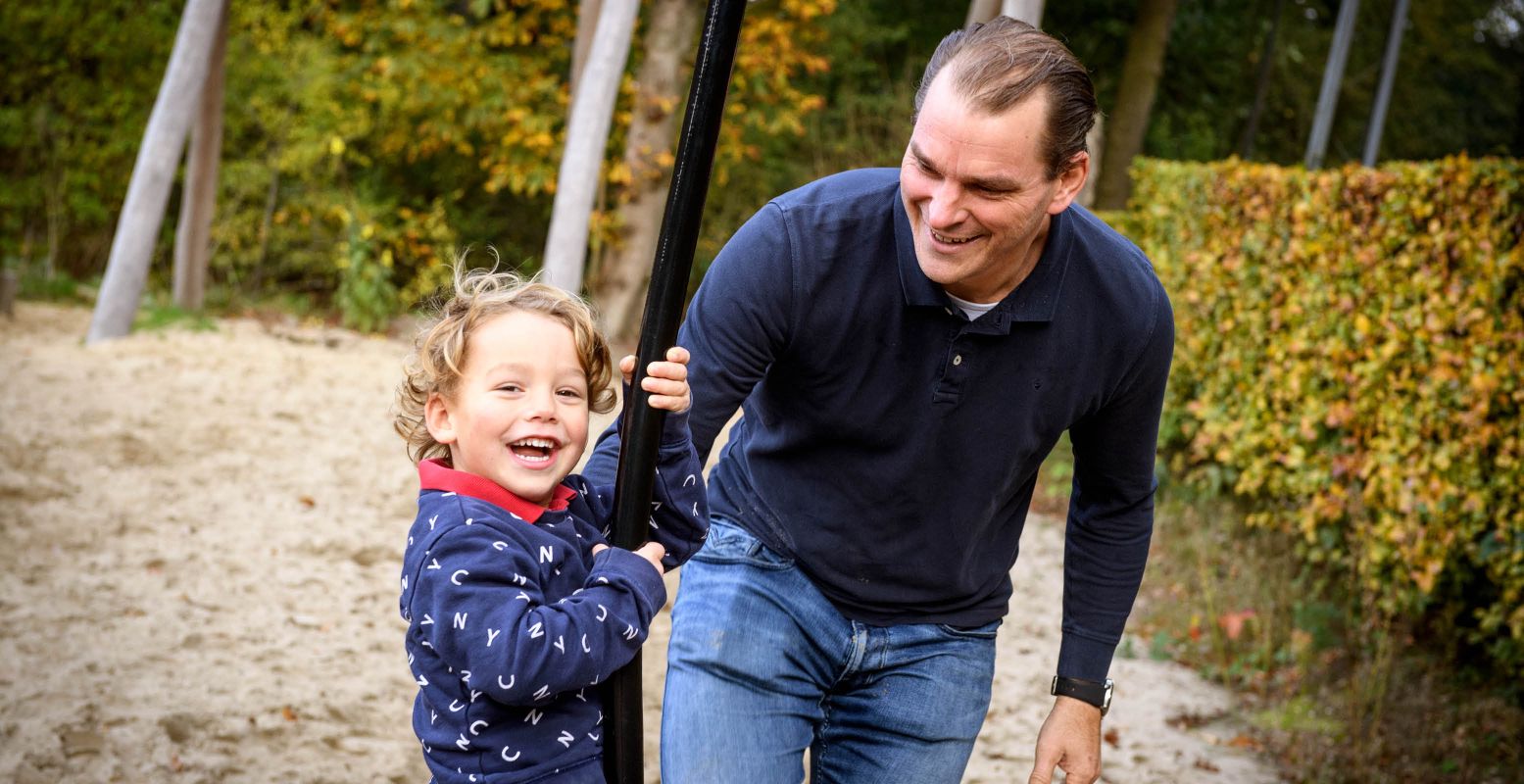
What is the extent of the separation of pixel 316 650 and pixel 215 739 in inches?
34.8

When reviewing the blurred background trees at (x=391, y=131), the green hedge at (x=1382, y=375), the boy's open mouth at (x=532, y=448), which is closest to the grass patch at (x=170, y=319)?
the blurred background trees at (x=391, y=131)

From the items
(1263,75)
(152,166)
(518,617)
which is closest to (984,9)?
(152,166)

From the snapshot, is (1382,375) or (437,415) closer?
(437,415)

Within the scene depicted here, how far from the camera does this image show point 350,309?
11.8 meters

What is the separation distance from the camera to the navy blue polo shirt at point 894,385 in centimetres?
230

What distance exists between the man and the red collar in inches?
13.2

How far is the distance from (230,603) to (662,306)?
4.39 m

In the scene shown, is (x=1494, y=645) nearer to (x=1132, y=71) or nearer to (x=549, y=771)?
(x=549, y=771)

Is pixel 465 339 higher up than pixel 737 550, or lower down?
higher up

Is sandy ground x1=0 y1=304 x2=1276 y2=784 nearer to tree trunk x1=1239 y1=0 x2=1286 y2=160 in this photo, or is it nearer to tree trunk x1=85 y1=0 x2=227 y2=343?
tree trunk x1=85 y1=0 x2=227 y2=343

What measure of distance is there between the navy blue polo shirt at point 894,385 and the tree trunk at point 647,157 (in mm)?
9060

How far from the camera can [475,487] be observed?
6.73 ft

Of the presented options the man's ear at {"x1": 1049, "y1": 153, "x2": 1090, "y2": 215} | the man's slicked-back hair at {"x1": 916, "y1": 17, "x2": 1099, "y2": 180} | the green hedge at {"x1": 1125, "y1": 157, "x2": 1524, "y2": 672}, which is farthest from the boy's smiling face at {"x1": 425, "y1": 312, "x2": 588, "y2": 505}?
the green hedge at {"x1": 1125, "y1": 157, "x2": 1524, "y2": 672}

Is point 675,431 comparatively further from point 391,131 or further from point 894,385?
point 391,131
